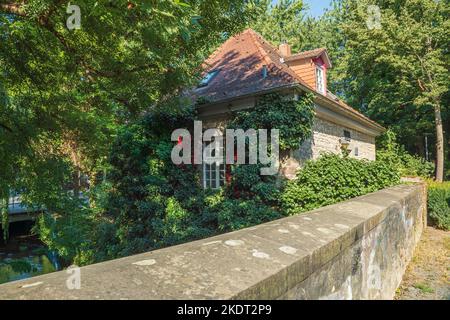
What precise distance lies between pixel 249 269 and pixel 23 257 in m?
16.4

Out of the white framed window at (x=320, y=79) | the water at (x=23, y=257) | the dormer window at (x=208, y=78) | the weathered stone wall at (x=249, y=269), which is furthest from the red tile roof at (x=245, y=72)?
the water at (x=23, y=257)

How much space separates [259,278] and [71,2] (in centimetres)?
393

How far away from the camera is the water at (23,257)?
1059 centimetres

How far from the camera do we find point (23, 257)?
46.9 feet

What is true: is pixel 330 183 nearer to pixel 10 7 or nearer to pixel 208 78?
pixel 208 78

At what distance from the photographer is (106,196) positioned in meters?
10.9

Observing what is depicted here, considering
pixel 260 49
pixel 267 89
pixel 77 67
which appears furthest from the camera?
pixel 260 49

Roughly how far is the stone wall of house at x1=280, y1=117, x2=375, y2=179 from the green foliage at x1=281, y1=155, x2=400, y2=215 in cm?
34

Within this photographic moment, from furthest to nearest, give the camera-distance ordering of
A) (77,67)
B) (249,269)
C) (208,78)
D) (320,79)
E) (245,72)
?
(320,79) → (208,78) → (245,72) → (77,67) → (249,269)

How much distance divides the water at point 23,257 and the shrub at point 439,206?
13.4 metres

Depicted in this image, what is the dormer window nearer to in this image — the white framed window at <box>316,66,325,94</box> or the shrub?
the white framed window at <box>316,66,325,94</box>

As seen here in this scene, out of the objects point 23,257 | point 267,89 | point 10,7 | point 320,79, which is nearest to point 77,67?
point 10,7

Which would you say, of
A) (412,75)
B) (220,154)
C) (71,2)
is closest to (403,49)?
(412,75)
